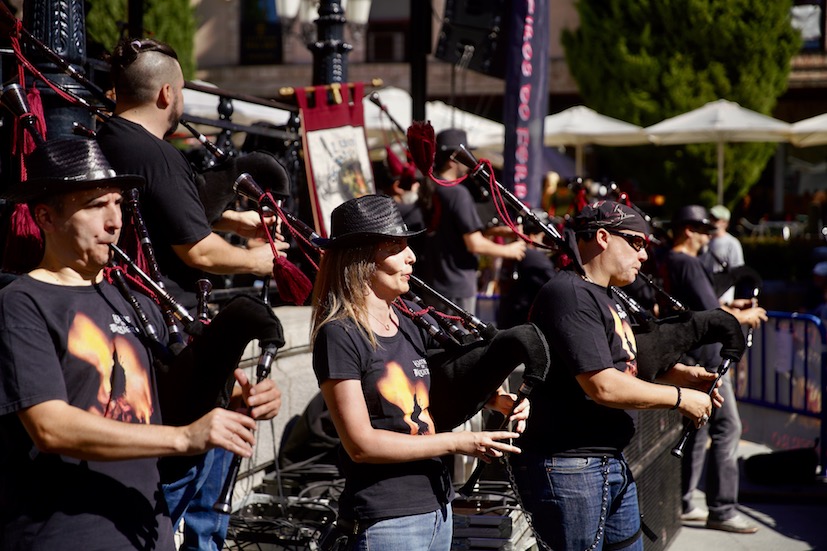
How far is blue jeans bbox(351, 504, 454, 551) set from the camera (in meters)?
3.02

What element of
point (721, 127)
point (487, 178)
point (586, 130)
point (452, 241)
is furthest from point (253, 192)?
point (586, 130)

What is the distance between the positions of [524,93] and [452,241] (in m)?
1.10

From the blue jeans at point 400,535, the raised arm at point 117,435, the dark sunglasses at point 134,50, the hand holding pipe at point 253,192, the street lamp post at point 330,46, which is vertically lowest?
the blue jeans at point 400,535

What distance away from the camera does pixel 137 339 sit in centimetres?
259

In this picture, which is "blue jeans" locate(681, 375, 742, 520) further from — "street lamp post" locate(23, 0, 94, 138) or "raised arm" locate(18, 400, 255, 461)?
"raised arm" locate(18, 400, 255, 461)

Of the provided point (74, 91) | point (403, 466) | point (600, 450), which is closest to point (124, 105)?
point (74, 91)

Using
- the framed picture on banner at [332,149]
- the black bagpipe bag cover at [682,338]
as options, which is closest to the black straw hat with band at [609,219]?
the black bagpipe bag cover at [682,338]

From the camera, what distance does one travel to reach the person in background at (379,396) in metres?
2.96

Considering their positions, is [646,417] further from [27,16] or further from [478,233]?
[27,16]

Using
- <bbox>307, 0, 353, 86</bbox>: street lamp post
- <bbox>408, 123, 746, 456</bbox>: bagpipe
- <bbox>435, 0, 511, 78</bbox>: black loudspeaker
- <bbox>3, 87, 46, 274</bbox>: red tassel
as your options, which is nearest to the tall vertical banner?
<bbox>435, 0, 511, 78</bbox>: black loudspeaker

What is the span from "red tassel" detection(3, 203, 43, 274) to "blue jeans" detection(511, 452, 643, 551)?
6.31ft

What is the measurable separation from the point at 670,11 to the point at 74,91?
1751 centimetres

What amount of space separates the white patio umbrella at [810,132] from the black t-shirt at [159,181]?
556 inches

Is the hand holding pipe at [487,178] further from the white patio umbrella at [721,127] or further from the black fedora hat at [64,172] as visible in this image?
the white patio umbrella at [721,127]
